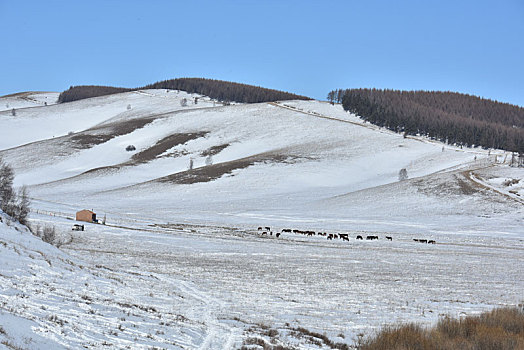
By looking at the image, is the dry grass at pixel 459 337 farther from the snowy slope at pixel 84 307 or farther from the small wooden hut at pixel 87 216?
the small wooden hut at pixel 87 216

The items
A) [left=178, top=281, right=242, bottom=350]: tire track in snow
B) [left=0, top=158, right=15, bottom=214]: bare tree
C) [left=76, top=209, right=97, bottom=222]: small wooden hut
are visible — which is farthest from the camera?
[left=76, top=209, right=97, bottom=222]: small wooden hut

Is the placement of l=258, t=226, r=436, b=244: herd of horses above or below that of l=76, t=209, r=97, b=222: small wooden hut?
above

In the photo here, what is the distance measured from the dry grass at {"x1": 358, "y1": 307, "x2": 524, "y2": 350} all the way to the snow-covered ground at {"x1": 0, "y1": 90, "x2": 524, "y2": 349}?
1930 millimetres

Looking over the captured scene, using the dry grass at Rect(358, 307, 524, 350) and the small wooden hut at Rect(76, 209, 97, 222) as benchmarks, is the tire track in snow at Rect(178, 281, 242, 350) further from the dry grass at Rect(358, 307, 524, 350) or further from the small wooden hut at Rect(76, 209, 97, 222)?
the small wooden hut at Rect(76, 209, 97, 222)

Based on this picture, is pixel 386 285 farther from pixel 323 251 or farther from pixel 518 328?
pixel 323 251

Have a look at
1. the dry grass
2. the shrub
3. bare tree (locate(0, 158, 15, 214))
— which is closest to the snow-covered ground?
the dry grass

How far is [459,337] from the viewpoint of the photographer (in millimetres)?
14094

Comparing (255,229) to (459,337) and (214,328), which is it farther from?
(459,337)

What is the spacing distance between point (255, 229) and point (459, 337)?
159 feet

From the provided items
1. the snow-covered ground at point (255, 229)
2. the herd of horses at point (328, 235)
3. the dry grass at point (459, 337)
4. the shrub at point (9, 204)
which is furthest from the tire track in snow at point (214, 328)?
the herd of horses at point (328, 235)

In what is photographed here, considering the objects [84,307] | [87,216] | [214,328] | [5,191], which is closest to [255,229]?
[87,216]

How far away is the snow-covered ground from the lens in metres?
17.4

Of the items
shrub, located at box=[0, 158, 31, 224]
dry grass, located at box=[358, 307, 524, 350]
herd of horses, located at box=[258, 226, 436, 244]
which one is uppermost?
dry grass, located at box=[358, 307, 524, 350]

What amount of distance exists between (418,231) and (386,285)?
37.9 meters
